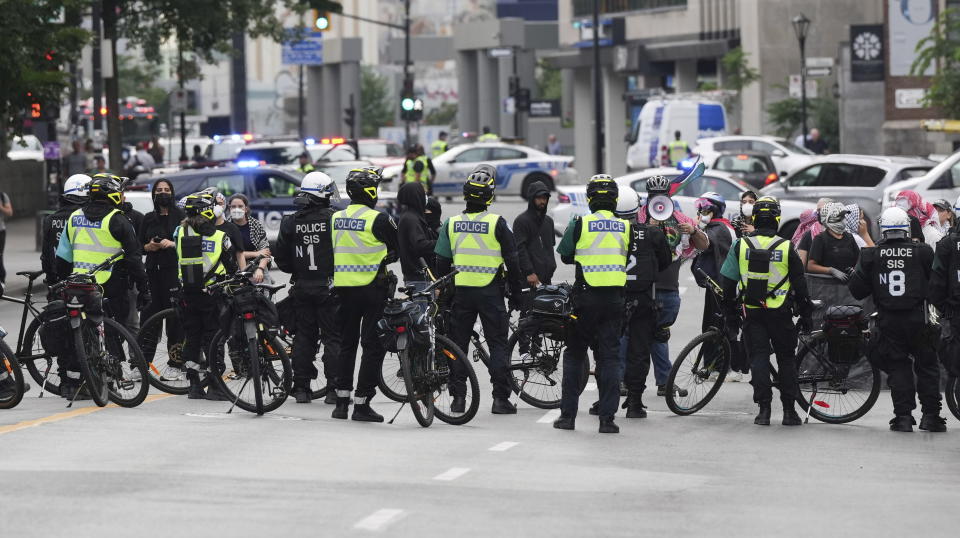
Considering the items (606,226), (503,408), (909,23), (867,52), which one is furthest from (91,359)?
(867,52)

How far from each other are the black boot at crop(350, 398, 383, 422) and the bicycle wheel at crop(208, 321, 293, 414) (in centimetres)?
62

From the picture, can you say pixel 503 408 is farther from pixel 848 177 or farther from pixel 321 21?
pixel 321 21

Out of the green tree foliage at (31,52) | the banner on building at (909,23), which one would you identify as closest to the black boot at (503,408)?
the green tree foliage at (31,52)

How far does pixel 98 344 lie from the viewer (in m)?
13.2

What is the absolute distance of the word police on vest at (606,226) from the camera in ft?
41.1

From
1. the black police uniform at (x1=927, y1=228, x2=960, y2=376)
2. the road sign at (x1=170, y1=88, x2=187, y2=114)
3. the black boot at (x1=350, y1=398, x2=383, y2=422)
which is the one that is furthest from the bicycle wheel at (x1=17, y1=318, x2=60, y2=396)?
the road sign at (x1=170, y1=88, x2=187, y2=114)

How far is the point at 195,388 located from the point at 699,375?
3.95 m

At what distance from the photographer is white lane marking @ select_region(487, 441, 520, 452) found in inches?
456

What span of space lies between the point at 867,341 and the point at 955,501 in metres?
3.53

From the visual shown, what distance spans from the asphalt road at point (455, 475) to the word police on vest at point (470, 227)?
1.39m

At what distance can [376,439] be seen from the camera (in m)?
→ 12.0

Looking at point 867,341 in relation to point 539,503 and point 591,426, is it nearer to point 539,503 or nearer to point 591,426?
point 591,426

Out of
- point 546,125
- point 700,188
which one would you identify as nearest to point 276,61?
point 546,125

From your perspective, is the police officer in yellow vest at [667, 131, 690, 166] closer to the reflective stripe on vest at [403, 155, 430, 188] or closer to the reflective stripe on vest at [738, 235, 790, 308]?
the reflective stripe on vest at [403, 155, 430, 188]
